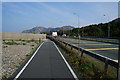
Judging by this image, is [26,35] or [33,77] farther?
[26,35]

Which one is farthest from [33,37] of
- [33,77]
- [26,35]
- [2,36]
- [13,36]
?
[33,77]

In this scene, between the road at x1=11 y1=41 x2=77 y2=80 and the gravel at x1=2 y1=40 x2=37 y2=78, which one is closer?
the road at x1=11 y1=41 x2=77 y2=80

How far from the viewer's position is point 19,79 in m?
5.63

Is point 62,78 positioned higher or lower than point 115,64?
lower

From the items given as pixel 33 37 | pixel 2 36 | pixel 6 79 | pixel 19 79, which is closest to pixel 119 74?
pixel 19 79

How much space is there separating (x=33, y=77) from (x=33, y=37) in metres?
42.2

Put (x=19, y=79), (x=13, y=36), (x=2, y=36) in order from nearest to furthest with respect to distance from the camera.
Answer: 1. (x=19, y=79)
2. (x=2, y=36)
3. (x=13, y=36)

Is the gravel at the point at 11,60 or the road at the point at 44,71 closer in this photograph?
the road at the point at 44,71

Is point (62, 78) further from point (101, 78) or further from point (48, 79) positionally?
point (101, 78)

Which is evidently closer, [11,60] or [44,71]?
[44,71]

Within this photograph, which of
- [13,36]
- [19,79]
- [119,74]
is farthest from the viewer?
[13,36]

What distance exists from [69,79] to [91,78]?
1.00m

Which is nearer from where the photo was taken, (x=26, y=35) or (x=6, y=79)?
(x=6, y=79)

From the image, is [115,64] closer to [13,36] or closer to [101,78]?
[101,78]
